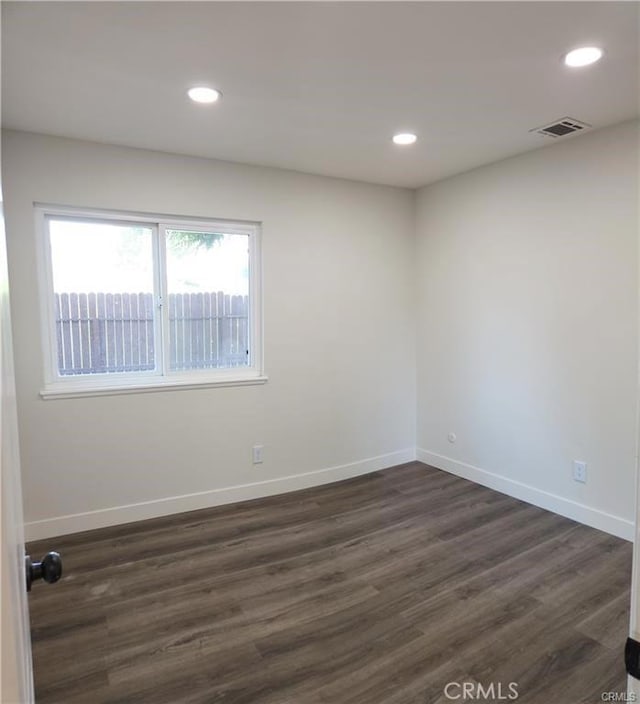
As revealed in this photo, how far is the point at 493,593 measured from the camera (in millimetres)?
2393

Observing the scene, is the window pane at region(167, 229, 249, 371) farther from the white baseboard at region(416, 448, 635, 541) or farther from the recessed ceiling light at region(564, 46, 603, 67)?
the recessed ceiling light at region(564, 46, 603, 67)

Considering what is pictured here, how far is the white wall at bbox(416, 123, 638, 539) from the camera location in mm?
2881

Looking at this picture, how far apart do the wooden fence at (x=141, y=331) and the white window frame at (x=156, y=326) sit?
1.9 inches

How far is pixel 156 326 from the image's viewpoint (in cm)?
331

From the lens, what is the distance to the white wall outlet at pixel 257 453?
11.8 ft

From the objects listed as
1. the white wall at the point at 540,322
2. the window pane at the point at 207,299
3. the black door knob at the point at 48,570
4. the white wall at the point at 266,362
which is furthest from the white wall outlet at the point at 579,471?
the black door knob at the point at 48,570

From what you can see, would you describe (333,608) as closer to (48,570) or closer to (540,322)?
(48,570)

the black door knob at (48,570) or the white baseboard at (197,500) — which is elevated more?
the black door knob at (48,570)

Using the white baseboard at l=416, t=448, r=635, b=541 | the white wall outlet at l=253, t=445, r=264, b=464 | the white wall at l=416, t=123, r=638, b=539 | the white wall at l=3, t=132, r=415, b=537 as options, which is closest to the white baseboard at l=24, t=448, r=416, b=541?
the white wall at l=3, t=132, r=415, b=537

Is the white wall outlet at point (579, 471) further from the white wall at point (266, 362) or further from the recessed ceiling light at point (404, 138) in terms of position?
the recessed ceiling light at point (404, 138)

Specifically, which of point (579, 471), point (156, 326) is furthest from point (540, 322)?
point (156, 326)

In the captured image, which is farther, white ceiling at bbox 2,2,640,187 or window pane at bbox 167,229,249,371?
window pane at bbox 167,229,249,371

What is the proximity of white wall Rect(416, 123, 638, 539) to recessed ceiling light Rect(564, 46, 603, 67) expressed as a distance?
973 millimetres

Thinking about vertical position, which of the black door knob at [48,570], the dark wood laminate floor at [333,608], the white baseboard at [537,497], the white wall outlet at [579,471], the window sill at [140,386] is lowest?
the dark wood laminate floor at [333,608]
